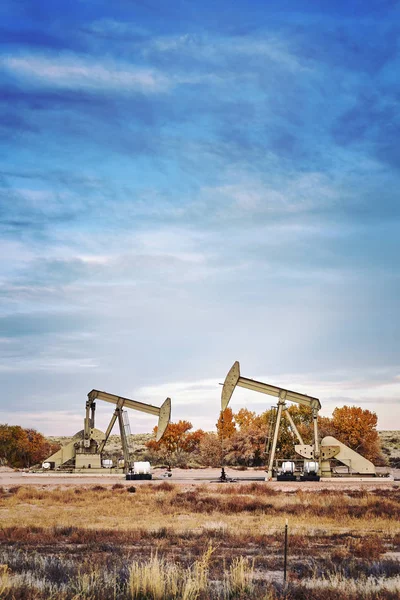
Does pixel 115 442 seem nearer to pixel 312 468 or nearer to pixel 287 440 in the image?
pixel 287 440

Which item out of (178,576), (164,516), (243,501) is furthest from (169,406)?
(178,576)

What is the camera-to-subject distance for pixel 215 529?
1681 centimetres

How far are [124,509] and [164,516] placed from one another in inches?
100.0

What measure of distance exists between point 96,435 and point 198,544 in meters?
26.4

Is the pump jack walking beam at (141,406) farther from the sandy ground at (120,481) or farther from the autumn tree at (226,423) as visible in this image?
the autumn tree at (226,423)

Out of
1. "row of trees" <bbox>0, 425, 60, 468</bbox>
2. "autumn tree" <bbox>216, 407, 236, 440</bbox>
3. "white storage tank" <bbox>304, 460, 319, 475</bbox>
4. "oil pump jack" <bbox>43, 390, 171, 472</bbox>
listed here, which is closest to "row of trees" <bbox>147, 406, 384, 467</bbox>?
"autumn tree" <bbox>216, 407, 236, 440</bbox>

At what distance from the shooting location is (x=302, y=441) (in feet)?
115

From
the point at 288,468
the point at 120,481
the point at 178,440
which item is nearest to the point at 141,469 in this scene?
the point at 120,481

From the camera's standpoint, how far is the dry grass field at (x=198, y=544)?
9578 mm

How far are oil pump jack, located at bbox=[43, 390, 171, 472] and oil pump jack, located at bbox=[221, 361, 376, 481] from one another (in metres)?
6.07

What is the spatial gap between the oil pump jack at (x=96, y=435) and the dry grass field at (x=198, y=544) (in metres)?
10.1

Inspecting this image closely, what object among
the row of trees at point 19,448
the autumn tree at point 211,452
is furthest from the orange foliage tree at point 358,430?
the row of trees at point 19,448

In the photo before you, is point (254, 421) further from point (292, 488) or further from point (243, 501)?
point (243, 501)

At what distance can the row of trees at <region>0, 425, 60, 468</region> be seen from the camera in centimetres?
6309
